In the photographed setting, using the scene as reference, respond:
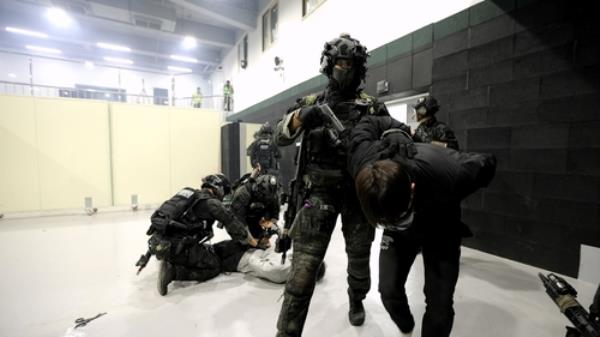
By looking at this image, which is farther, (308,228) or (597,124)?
(597,124)

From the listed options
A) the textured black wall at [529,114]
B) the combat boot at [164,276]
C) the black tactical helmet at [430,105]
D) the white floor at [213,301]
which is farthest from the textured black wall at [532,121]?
the combat boot at [164,276]

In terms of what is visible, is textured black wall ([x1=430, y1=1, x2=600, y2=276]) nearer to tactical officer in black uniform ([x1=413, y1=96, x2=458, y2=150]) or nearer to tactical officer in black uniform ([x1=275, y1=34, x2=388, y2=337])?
tactical officer in black uniform ([x1=413, y1=96, x2=458, y2=150])

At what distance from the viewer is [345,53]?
1.40 m

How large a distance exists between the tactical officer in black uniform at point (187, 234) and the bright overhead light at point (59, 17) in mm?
8886

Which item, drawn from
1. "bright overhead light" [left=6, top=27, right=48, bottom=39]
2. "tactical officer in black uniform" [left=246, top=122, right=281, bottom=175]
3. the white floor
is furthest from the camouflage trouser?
"bright overhead light" [left=6, top=27, right=48, bottom=39]

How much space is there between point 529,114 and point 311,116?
2408mm

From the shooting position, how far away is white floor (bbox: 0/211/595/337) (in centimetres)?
163

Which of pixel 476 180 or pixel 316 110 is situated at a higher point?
pixel 316 110

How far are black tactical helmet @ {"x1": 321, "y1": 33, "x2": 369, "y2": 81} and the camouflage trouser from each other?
0.67 m

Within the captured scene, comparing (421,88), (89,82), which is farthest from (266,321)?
(89,82)

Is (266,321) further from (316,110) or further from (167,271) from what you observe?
(316,110)

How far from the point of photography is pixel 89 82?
12.2 metres

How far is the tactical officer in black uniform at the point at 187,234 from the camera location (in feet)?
6.77

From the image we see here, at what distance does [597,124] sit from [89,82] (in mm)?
16129
